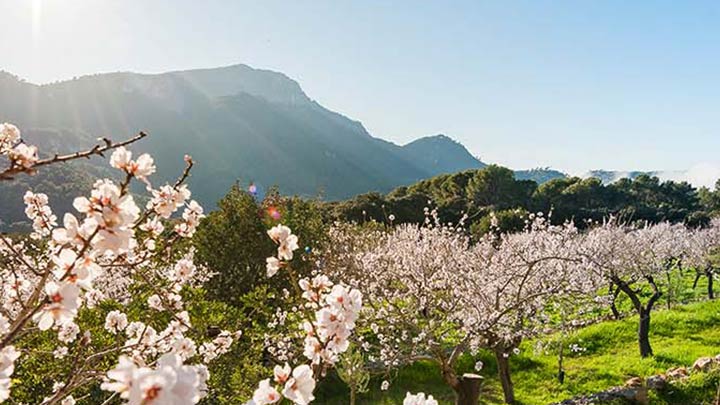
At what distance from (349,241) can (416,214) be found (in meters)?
25.9

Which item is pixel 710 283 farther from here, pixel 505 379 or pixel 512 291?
pixel 505 379

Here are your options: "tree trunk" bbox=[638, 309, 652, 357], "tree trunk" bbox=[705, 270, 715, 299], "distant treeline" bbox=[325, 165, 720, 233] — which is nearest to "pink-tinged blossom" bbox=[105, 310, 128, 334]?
"tree trunk" bbox=[638, 309, 652, 357]

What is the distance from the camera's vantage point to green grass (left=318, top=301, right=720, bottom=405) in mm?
11320

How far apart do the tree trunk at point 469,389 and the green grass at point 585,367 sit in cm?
425

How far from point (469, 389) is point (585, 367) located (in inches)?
288

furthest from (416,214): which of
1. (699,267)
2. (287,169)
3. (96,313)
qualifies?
(287,169)

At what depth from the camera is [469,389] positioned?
22.6ft

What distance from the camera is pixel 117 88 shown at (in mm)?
175625

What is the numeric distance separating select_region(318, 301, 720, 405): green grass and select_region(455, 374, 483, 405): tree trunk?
425 centimetres

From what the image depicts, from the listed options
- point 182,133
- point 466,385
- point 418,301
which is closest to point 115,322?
point 466,385

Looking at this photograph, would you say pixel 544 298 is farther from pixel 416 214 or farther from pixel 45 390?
Result: pixel 416 214

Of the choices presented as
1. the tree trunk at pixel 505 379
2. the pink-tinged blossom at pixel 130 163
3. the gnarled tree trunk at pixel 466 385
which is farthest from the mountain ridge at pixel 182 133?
the pink-tinged blossom at pixel 130 163

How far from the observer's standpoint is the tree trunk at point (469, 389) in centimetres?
685

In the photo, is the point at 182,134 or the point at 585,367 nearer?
the point at 585,367
